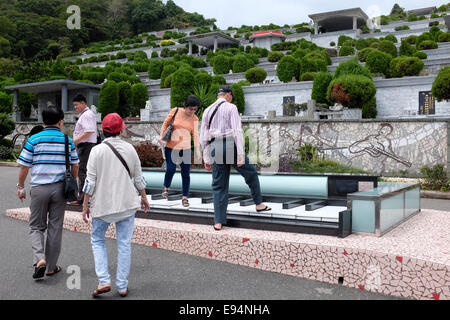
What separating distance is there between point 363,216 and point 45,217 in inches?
133

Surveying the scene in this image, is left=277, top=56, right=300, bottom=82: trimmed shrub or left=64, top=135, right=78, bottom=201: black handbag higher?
left=277, top=56, right=300, bottom=82: trimmed shrub

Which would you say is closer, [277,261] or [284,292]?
[284,292]

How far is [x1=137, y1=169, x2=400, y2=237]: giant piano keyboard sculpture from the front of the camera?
4.70m

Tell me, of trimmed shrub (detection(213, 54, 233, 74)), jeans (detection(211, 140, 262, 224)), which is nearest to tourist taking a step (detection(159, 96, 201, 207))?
jeans (detection(211, 140, 262, 224))

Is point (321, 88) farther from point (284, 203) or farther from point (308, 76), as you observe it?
point (284, 203)

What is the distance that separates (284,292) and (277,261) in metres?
0.53

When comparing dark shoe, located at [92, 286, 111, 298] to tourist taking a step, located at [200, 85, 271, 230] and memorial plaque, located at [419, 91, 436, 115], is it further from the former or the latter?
memorial plaque, located at [419, 91, 436, 115]

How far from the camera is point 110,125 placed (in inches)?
150

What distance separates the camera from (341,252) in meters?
3.93

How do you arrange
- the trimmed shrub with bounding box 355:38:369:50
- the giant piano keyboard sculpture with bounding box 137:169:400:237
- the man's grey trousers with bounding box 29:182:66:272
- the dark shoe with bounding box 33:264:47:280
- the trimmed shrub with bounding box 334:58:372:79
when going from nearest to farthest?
1. the dark shoe with bounding box 33:264:47:280
2. the man's grey trousers with bounding box 29:182:66:272
3. the giant piano keyboard sculpture with bounding box 137:169:400:237
4. the trimmed shrub with bounding box 334:58:372:79
5. the trimmed shrub with bounding box 355:38:369:50

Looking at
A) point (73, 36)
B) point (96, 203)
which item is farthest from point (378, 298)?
point (73, 36)

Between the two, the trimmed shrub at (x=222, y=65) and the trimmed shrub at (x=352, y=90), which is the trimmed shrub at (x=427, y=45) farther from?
the trimmed shrub at (x=352, y=90)
